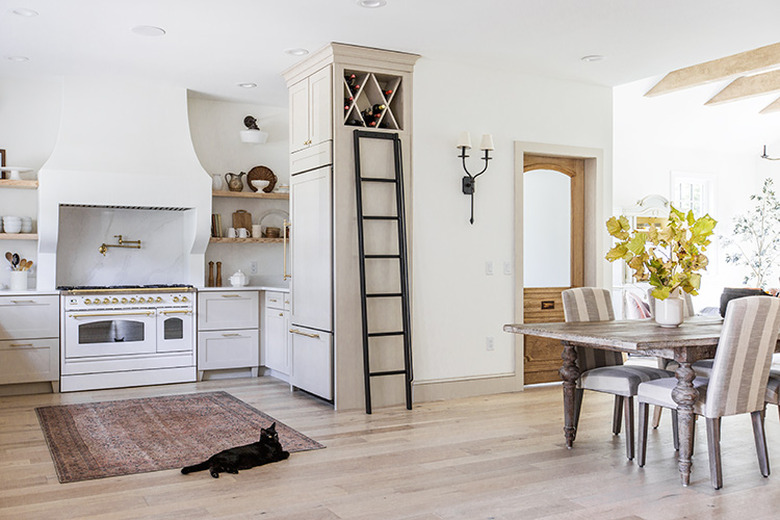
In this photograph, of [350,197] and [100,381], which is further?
[100,381]

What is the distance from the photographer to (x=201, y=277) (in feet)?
22.5

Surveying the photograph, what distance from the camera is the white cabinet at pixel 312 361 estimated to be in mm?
5387

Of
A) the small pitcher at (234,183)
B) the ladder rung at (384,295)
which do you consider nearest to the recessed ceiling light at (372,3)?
the ladder rung at (384,295)

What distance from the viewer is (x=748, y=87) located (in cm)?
854

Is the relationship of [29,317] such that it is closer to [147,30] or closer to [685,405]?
[147,30]

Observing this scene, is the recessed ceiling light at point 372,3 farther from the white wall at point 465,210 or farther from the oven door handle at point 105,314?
the oven door handle at point 105,314

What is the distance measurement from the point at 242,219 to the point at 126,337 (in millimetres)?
1655

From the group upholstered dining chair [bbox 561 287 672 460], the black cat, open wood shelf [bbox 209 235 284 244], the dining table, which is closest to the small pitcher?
open wood shelf [bbox 209 235 284 244]

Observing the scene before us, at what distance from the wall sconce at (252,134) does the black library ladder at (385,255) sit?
2012 millimetres

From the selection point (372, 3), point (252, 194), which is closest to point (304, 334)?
point (252, 194)

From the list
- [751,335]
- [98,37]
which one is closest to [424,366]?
[751,335]

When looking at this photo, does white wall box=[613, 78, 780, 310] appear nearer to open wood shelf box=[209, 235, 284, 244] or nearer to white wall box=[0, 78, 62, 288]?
open wood shelf box=[209, 235, 284, 244]

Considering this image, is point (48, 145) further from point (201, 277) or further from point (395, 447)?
point (395, 447)

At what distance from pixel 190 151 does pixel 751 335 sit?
16.0 feet
